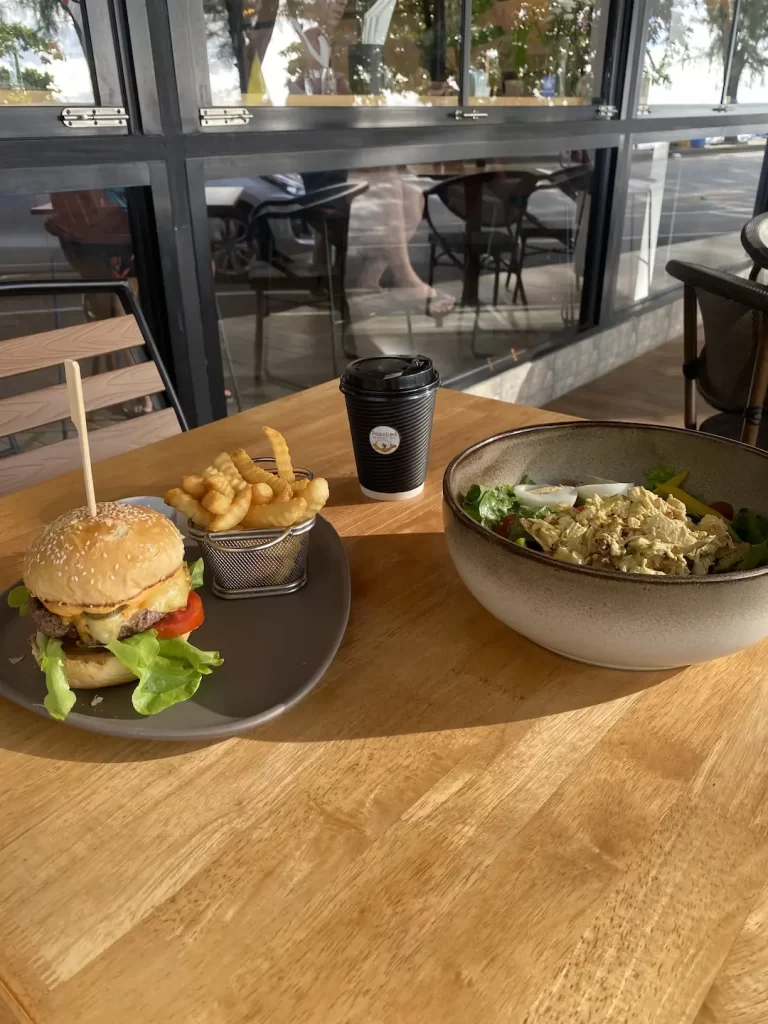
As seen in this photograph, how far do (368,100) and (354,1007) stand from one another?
8.51ft

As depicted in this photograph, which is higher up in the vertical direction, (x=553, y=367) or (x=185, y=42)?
(x=185, y=42)

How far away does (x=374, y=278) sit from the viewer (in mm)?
3129

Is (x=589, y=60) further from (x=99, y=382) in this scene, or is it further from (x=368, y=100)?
(x=99, y=382)

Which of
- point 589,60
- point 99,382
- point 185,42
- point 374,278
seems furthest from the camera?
point 589,60

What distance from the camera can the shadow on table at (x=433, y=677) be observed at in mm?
692

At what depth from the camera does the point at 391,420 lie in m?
1.02

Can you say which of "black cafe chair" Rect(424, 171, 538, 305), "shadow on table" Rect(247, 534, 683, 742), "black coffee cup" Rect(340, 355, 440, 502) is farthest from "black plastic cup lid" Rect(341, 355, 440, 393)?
"black cafe chair" Rect(424, 171, 538, 305)

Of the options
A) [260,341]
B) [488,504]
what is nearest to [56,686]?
[488,504]

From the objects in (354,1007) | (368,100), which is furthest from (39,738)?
(368,100)

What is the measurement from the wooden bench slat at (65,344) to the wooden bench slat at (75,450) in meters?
0.16

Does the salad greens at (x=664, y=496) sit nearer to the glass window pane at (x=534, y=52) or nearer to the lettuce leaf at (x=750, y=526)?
the lettuce leaf at (x=750, y=526)

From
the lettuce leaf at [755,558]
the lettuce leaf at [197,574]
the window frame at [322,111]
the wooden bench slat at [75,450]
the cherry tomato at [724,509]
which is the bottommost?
the wooden bench slat at [75,450]

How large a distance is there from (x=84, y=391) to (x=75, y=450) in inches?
4.7

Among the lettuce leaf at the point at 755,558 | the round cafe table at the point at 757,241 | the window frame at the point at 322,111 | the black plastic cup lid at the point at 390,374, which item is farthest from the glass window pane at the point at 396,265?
the lettuce leaf at the point at 755,558
